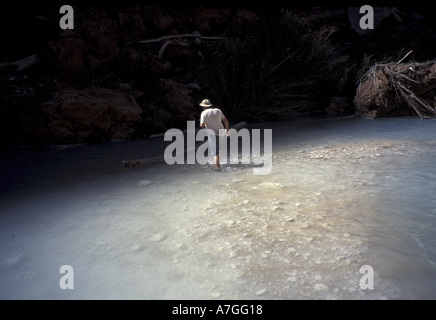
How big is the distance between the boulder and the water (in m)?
2.29

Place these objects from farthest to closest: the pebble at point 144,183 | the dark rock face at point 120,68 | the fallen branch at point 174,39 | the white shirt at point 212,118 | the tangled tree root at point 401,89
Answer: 1. the fallen branch at point 174,39
2. the tangled tree root at point 401,89
3. the dark rock face at point 120,68
4. the white shirt at point 212,118
5. the pebble at point 144,183

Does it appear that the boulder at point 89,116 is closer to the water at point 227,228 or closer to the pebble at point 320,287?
the water at point 227,228

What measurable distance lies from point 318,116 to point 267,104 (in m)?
1.81

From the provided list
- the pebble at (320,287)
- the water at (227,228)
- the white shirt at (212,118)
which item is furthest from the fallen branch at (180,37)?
the pebble at (320,287)

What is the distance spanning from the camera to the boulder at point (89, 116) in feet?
25.2

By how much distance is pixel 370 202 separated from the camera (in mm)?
3480

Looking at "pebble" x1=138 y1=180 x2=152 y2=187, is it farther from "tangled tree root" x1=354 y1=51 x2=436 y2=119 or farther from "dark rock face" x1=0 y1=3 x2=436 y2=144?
"tangled tree root" x1=354 y1=51 x2=436 y2=119

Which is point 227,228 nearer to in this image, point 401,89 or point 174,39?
point 401,89

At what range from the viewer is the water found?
2.26m
